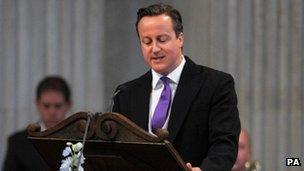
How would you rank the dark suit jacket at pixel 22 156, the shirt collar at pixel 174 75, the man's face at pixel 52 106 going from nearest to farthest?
the shirt collar at pixel 174 75 → the dark suit jacket at pixel 22 156 → the man's face at pixel 52 106

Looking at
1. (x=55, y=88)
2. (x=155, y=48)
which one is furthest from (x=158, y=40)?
(x=55, y=88)

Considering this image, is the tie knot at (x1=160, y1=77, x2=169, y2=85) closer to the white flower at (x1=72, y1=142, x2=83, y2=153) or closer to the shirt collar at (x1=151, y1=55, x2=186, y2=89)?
the shirt collar at (x1=151, y1=55, x2=186, y2=89)

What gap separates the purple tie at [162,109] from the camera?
4.50 meters

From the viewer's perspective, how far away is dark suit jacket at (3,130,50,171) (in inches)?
242

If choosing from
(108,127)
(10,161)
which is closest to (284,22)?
(10,161)

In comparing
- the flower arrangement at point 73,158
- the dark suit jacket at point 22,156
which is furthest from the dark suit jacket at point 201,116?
the dark suit jacket at point 22,156

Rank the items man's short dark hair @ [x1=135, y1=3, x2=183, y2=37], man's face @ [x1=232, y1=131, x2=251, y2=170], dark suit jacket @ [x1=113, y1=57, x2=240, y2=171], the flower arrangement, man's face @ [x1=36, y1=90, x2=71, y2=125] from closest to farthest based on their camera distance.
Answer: the flower arrangement → dark suit jacket @ [x1=113, y1=57, x2=240, y2=171] → man's short dark hair @ [x1=135, y1=3, x2=183, y2=37] → man's face @ [x1=36, y1=90, x2=71, y2=125] → man's face @ [x1=232, y1=131, x2=251, y2=170]

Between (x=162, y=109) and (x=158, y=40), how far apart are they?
28cm

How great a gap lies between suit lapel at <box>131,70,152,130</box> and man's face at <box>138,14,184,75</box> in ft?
0.48

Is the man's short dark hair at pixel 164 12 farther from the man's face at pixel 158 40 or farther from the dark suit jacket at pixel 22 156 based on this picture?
the dark suit jacket at pixel 22 156

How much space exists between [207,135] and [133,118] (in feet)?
1.03

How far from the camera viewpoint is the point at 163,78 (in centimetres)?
461

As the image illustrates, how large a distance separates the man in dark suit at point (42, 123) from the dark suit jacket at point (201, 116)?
1.63 metres

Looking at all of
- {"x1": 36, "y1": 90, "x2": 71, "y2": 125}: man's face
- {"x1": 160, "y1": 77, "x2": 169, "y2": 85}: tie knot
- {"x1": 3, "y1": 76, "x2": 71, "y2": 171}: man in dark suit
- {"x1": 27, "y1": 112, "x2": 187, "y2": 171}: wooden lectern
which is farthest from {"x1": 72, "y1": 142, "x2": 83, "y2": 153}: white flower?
{"x1": 36, "y1": 90, "x2": 71, "y2": 125}: man's face
